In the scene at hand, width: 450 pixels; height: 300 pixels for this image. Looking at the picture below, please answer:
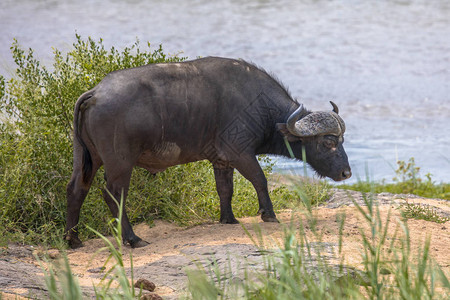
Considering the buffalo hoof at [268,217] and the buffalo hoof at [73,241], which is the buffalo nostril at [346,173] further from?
the buffalo hoof at [73,241]

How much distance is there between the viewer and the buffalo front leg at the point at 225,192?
7.43 m

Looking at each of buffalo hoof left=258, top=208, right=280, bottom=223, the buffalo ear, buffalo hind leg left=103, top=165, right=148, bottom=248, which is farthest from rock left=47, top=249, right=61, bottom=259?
the buffalo ear

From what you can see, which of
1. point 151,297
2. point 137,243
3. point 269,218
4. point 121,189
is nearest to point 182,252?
point 137,243

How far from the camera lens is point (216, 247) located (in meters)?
5.91

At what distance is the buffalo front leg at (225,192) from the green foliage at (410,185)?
385cm

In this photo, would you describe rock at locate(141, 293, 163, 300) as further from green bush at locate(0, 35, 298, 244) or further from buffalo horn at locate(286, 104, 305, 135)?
buffalo horn at locate(286, 104, 305, 135)

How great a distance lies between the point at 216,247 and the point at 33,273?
155 centimetres

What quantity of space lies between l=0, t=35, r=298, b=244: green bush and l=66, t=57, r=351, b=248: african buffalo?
1.76ft

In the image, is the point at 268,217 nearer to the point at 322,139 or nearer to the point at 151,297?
the point at 322,139

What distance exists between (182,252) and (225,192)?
5.56 ft

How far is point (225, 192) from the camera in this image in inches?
293

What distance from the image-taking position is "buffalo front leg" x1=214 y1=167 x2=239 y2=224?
7.43 metres

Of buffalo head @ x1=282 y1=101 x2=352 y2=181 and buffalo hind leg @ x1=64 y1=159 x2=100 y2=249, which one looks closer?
buffalo hind leg @ x1=64 y1=159 x2=100 y2=249

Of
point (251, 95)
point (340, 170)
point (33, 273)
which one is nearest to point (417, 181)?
point (340, 170)
